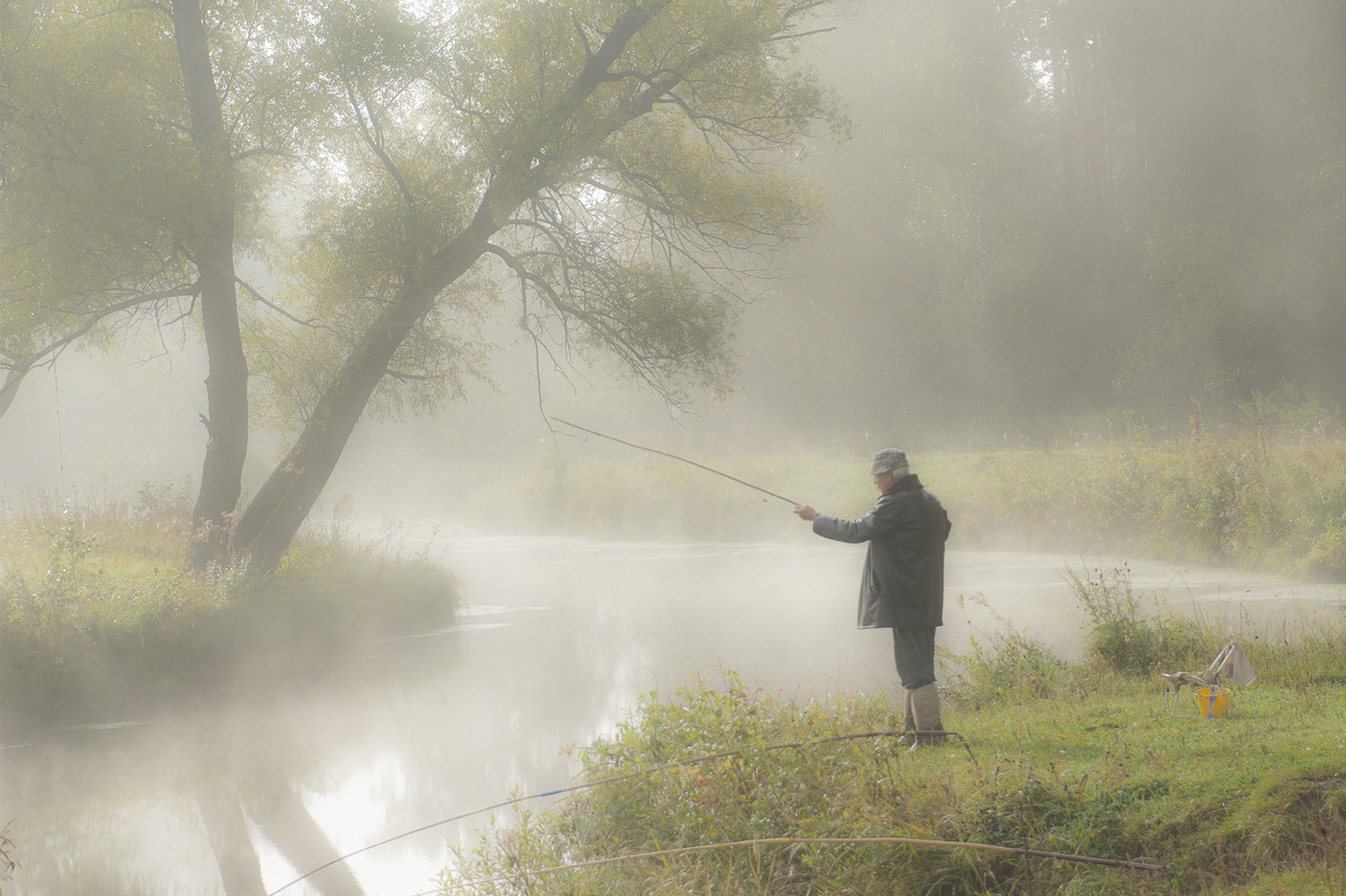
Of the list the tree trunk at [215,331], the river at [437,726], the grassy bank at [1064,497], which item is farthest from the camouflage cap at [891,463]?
the grassy bank at [1064,497]

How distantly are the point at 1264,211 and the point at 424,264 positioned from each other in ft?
81.5

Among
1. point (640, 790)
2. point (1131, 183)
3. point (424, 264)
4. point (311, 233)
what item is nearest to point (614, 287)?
point (424, 264)

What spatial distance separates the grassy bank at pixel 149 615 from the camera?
9242mm

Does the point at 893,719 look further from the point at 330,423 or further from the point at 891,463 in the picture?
the point at 330,423

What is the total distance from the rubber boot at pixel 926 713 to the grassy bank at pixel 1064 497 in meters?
9.43

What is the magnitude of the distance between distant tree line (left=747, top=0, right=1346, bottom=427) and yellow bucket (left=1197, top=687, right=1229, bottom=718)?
929 inches

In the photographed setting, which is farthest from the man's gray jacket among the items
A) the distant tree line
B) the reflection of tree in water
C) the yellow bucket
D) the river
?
the distant tree line

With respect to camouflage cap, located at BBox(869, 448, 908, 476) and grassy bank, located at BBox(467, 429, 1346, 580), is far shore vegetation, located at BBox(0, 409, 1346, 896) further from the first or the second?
camouflage cap, located at BBox(869, 448, 908, 476)

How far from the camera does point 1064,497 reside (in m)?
18.7

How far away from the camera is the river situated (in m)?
6.73

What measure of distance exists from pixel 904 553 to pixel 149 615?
317 inches

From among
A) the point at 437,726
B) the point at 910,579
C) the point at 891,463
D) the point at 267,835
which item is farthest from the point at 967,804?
the point at 437,726

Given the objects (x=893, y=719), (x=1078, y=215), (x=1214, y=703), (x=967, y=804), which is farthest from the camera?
(x=1078, y=215)

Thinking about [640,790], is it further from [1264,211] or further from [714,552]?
[1264,211]
